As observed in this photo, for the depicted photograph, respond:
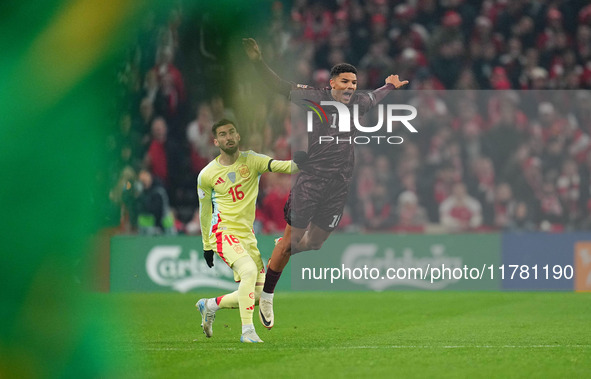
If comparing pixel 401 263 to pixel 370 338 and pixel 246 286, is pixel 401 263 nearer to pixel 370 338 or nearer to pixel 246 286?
pixel 370 338

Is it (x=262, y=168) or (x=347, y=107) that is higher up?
(x=347, y=107)

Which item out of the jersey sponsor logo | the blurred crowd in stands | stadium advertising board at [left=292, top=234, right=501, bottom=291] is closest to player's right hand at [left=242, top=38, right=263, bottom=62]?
the jersey sponsor logo

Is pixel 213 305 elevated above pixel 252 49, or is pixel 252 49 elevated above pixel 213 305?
pixel 252 49

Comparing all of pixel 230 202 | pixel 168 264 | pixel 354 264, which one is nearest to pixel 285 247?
pixel 230 202

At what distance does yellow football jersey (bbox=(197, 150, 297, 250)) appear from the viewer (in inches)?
288

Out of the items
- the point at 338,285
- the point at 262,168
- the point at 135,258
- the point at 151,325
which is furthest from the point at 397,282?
the point at 262,168

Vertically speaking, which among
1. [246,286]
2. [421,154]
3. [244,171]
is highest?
[421,154]

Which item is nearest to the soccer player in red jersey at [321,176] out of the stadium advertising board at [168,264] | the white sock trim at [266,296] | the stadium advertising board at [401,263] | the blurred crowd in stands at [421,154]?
the white sock trim at [266,296]

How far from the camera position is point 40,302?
278cm

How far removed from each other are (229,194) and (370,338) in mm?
1659

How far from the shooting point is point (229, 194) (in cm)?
733

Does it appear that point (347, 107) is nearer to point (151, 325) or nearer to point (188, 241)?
point (151, 325)

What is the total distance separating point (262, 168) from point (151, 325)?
91.8 inches

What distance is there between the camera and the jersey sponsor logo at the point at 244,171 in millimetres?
7328
